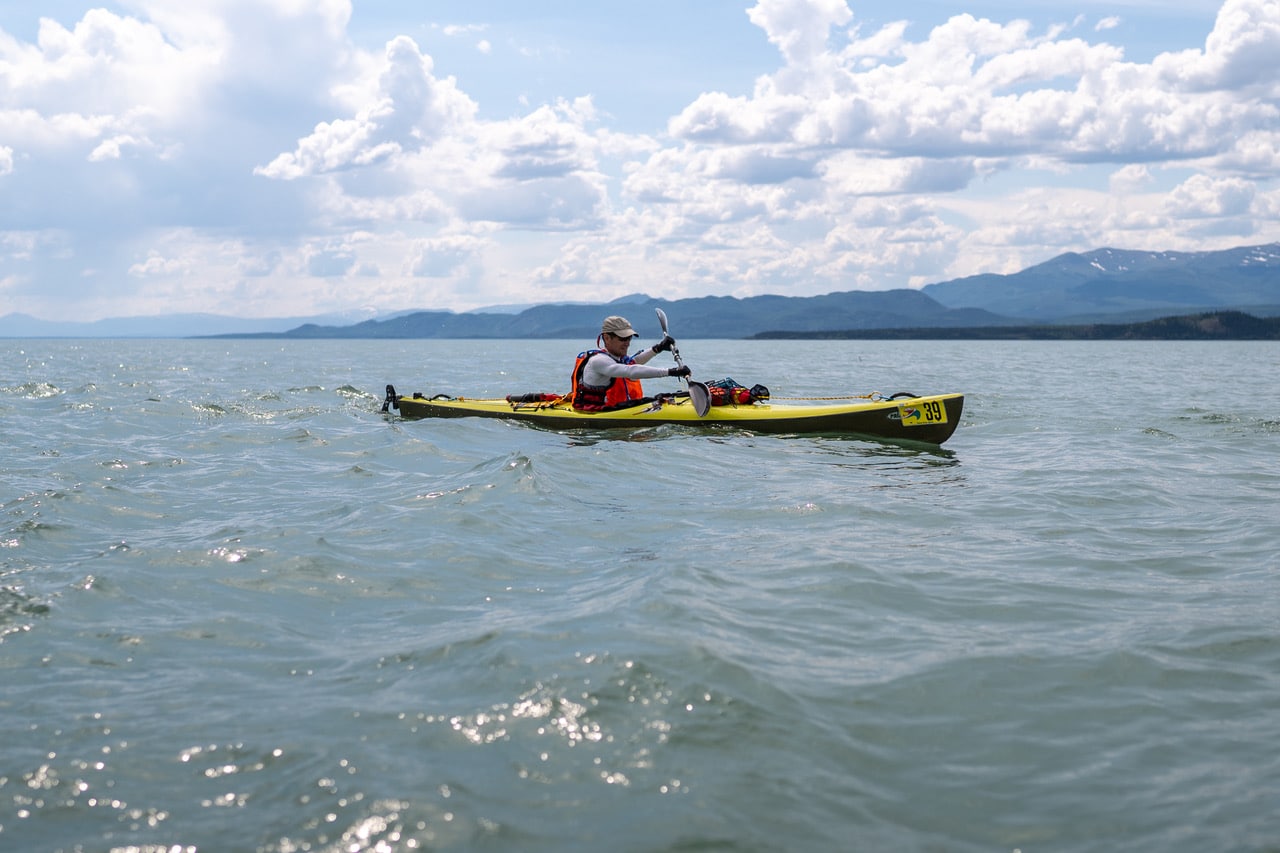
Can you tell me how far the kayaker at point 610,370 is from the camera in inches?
563

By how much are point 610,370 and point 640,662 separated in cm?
967

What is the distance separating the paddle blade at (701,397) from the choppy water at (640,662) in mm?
3070

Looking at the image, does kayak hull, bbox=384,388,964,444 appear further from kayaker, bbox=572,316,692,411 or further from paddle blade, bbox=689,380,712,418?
kayaker, bbox=572,316,692,411

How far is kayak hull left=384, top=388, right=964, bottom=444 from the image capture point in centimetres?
1302

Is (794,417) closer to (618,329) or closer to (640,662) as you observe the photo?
(618,329)

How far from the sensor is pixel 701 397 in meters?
13.8

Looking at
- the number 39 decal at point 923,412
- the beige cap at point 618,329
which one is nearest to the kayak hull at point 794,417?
the number 39 decal at point 923,412

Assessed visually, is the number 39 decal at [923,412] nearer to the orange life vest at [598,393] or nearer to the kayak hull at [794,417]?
the kayak hull at [794,417]

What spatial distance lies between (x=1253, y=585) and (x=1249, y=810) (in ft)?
11.4

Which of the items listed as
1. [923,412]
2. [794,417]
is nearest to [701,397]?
[794,417]

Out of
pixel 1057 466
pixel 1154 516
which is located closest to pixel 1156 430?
pixel 1057 466

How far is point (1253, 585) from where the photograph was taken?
648 centimetres

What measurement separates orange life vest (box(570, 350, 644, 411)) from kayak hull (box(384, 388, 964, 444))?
0.53ft

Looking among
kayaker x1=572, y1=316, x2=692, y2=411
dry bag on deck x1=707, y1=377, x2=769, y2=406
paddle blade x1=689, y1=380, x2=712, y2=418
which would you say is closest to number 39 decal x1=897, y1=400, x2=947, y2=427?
dry bag on deck x1=707, y1=377, x2=769, y2=406
